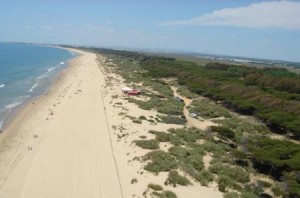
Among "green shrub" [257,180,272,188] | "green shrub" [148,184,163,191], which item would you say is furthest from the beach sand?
"green shrub" [257,180,272,188]

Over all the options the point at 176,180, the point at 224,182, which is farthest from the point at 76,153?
the point at 224,182

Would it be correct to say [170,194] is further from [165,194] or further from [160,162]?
[160,162]

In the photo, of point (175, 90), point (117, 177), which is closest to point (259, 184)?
point (117, 177)

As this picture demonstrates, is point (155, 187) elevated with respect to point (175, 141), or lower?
lower

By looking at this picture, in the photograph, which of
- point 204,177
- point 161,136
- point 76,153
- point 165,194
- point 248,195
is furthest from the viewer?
point 161,136

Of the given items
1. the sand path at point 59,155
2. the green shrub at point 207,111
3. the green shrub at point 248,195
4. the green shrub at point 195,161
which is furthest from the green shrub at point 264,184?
the green shrub at point 207,111

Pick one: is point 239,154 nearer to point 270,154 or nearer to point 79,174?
point 270,154

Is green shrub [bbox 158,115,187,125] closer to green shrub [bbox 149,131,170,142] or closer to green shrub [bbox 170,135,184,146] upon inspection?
green shrub [bbox 149,131,170,142]
